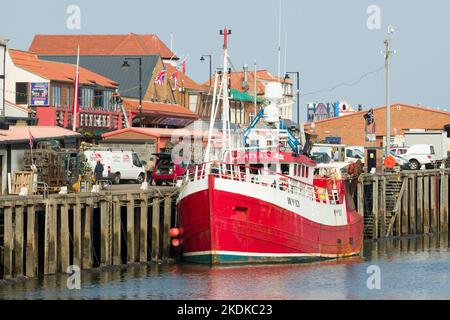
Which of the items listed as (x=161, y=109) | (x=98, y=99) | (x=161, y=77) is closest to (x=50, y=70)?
(x=98, y=99)

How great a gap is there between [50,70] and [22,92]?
6.66 m

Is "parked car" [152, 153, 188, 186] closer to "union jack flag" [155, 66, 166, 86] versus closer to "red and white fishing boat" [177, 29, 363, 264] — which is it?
"red and white fishing boat" [177, 29, 363, 264]

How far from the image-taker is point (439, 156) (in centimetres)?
9825

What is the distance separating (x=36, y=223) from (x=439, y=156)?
172 feet

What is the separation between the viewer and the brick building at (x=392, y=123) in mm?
122688

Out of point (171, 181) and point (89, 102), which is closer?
point (171, 181)

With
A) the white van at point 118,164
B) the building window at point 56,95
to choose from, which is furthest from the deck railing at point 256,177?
the building window at point 56,95

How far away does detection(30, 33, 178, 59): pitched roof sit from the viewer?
13012cm

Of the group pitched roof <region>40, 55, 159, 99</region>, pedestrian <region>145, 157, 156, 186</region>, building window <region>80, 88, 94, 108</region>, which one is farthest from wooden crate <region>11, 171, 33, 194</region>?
pitched roof <region>40, 55, 159, 99</region>

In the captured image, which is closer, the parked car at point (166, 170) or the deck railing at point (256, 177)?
the deck railing at point (256, 177)

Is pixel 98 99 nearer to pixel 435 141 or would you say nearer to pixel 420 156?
pixel 420 156

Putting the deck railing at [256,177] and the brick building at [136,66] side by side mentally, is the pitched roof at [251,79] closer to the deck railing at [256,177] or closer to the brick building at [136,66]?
the brick building at [136,66]
